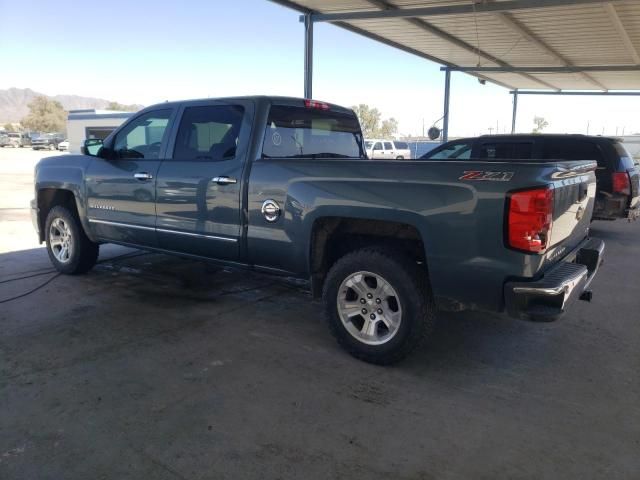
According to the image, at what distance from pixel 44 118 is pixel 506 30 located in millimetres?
99315

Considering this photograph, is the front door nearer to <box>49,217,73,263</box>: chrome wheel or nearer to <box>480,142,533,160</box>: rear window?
<box>49,217,73,263</box>: chrome wheel

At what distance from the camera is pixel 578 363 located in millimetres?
3900

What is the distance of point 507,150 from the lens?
8.72 metres

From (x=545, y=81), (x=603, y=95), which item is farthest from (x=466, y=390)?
(x=603, y=95)

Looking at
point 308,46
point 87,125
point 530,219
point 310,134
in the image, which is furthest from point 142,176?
point 87,125

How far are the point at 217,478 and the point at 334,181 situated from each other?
2117 mm

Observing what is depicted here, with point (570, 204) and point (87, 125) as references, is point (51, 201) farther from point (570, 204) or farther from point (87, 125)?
point (87, 125)

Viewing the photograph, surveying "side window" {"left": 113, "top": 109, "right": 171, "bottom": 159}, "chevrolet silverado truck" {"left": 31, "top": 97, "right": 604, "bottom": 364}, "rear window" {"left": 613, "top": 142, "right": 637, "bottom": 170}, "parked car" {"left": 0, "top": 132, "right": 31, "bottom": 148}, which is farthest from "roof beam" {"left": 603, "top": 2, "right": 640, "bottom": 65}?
"parked car" {"left": 0, "top": 132, "right": 31, "bottom": 148}

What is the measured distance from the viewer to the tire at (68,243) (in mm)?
5961

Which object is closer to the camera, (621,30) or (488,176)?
(488,176)

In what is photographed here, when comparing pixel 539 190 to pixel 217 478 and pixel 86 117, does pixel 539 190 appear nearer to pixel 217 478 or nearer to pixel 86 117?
pixel 217 478

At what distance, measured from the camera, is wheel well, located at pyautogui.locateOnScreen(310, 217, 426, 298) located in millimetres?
3667

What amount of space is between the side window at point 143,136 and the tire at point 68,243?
1179mm

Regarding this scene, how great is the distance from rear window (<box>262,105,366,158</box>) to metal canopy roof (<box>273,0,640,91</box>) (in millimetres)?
6393
